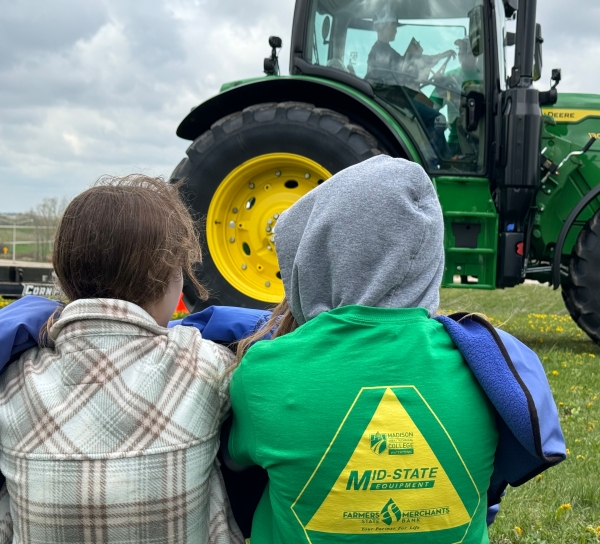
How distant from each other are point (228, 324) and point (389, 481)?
0.58 metres

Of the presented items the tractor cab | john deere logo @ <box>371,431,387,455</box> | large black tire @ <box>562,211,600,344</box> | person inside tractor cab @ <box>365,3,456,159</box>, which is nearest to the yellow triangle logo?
john deere logo @ <box>371,431,387,455</box>

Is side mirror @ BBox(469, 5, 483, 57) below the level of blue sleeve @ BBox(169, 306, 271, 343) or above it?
above

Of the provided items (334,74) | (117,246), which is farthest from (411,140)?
(117,246)

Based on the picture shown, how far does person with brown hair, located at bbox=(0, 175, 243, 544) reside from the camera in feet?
4.37

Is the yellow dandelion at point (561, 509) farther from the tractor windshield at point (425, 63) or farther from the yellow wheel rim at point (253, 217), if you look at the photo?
the tractor windshield at point (425, 63)

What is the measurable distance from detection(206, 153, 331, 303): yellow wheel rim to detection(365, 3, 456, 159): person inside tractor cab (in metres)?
0.75

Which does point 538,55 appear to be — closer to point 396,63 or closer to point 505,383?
point 396,63

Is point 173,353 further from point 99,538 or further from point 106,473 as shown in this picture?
point 99,538

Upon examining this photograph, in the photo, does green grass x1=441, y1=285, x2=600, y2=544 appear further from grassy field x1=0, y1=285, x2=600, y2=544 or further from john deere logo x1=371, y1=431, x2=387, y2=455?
john deere logo x1=371, y1=431, x2=387, y2=455

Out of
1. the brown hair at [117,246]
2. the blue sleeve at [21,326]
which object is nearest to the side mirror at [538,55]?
the brown hair at [117,246]

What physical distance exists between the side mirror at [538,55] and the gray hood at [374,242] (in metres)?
3.84

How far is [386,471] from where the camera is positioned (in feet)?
3.98

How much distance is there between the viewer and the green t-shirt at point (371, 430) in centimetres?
122

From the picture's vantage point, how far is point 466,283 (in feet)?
15.8
